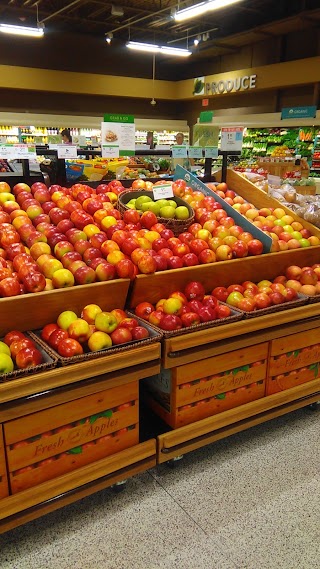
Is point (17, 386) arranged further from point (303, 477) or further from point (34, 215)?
point (303, 477)

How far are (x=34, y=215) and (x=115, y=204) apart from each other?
60cm

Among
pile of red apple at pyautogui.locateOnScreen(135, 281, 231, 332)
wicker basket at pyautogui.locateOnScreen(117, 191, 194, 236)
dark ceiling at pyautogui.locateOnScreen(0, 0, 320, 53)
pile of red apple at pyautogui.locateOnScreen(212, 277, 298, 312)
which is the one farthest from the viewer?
dark ceiling at pyautogui.locateOnScreen(0, 0, 320, 53)

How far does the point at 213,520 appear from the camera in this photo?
2.05 m

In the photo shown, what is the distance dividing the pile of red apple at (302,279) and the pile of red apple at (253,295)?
0.26ft

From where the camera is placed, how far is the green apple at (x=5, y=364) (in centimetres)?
175

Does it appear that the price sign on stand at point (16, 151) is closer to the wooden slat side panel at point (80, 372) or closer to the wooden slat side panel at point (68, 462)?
the wooden slat side panel at point (80, 372)

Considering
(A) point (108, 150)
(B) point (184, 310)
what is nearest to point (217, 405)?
(B) point (184, 310)

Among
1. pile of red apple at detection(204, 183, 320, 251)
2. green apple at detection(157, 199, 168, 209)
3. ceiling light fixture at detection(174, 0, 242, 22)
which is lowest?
pile of red apple at detection(204, 183, 320, 251)

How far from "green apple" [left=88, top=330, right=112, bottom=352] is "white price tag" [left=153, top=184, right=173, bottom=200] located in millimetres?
1330

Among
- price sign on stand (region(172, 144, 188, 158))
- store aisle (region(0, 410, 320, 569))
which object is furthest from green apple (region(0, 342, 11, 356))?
price sign on stand (region(172, 144, 188, 158))

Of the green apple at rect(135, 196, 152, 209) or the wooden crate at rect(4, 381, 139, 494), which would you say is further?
the green apple at rect(135, 196, 152, 209)

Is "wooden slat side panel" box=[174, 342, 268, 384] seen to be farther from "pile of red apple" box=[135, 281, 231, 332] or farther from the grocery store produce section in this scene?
"pile of red apple" box=[135, 281, 231, 332]

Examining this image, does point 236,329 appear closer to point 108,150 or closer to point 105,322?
point 105,322

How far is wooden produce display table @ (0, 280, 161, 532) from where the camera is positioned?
1797 millimetres
